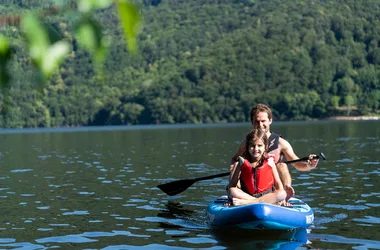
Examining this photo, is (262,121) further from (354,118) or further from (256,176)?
(354,118)

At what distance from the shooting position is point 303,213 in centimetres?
1277

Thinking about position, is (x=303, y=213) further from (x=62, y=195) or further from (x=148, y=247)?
(x=62, y=195)

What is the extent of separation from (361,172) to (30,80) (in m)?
25.7

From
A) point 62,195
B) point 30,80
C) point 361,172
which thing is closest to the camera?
point 30,80

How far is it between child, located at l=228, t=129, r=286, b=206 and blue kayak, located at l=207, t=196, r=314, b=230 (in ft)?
0.76

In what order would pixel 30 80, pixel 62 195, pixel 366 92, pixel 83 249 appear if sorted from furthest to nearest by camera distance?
pixel 366 92 < pixel 62 195 < pixel 83 249 < pixel 30 80

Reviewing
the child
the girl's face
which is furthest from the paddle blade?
the girl's face

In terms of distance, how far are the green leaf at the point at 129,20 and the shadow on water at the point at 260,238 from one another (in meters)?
9.92

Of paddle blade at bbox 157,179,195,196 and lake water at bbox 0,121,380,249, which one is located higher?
paddle blade at bbox 157,179,195,196

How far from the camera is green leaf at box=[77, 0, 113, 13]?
1862mm

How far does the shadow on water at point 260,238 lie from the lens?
38.2 feet

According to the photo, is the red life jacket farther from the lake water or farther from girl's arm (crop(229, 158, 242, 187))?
the lake water

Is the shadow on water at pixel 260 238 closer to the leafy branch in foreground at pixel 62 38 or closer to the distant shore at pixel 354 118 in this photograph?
the leafy branch in foreground at pixel 62 38

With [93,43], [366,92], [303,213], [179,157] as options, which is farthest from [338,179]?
[366,92]
